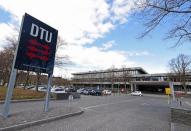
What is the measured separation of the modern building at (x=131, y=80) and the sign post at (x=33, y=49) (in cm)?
6673

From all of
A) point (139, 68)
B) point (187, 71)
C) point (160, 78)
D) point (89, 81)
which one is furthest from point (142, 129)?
point (89, 81)

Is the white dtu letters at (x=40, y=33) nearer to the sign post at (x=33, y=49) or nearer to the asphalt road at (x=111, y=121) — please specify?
the sign post at (x=33, y=49)

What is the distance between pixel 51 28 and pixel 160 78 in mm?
81091

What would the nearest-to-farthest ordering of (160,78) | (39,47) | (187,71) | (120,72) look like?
(39,47) < (187,71) < (160,78) < (120,72)

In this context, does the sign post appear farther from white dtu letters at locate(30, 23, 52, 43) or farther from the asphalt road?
the asphalt road

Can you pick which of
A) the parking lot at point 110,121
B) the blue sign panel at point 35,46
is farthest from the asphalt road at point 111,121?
the blue sign panel at point 35,46

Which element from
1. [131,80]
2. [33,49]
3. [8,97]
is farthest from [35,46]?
[131,80]

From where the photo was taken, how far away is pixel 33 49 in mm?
10695

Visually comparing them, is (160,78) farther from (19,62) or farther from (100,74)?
(19,62)

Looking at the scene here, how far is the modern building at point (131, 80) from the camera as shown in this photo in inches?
3144

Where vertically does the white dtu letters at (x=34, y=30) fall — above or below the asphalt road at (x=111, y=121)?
above

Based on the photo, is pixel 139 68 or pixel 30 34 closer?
pixel 30 34

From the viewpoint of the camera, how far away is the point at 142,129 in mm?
8695

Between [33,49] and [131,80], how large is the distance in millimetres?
79768
